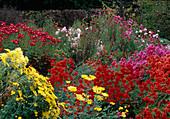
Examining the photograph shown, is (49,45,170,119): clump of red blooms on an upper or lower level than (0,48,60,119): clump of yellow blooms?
lower

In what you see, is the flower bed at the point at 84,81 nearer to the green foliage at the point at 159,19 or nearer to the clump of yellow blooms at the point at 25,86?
the clump of yellow blooms at the point at 25,86

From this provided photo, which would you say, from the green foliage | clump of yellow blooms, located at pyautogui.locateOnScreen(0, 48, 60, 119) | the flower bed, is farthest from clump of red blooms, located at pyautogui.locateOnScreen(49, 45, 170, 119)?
the green foliage

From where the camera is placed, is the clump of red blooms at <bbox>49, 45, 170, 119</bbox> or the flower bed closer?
the flower bed

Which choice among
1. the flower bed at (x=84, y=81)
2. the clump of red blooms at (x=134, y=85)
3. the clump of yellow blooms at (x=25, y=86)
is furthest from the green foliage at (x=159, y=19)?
the clump of yellow blooms at (x=25, y=86)

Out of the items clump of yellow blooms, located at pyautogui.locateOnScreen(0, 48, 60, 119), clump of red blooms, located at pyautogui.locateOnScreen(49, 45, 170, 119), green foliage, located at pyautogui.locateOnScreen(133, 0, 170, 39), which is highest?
green foliage, located at pyautogui.locateOnScreen(133, 0, 170, 39)

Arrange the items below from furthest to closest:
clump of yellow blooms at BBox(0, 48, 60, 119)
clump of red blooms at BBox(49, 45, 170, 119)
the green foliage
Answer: the green foliage < clump of red blooms at BBox(49, 45, 170, 119) < clump of yellow blooms at BBox(0, 48, 60, 119)

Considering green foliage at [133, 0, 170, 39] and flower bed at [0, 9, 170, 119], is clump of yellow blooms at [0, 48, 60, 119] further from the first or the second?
green foliage at [133, 0, 170, 39]

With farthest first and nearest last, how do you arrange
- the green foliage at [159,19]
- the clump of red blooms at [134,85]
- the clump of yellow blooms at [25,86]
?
the green foliage at [159,19]
the clump of red blooms at [134,85]
the clump of yellow blooms at [25,86]

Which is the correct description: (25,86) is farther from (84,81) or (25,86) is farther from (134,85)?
(134,85)

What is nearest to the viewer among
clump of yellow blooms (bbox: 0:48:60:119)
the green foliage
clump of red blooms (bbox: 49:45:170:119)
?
clump of yellow blooms (bbox: 0:48:60:119)

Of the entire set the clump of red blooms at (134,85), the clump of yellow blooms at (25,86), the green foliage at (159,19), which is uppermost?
the green foliage at (159,19)

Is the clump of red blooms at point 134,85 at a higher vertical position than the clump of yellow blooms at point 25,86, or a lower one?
lower

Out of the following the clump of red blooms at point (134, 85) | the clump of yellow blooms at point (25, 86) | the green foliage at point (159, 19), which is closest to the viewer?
the clump of yellow blooms at point (25, 86)

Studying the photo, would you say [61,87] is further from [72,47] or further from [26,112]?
[72,47]
